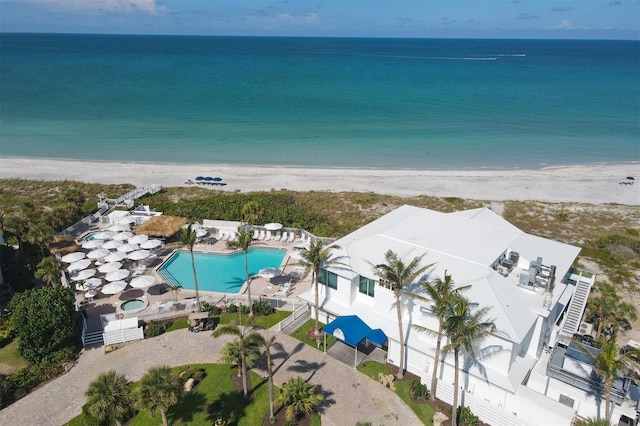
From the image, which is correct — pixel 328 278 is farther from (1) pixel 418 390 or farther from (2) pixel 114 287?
(2) pixel 114 287

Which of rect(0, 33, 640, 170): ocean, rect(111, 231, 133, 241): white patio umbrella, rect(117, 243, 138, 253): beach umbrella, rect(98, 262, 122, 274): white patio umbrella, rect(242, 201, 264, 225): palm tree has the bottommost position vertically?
rect(98, 262, 122, 274): white patio umbrella

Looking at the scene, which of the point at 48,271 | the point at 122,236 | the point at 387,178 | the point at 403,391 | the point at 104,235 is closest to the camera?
the point at 403,391

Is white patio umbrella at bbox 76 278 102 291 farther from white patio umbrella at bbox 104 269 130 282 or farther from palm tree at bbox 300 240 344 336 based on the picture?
palm tree at bbox 300 240 344 336

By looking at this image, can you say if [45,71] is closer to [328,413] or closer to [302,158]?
[302,158]

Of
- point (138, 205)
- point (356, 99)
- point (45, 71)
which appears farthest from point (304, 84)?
point (138, 205)

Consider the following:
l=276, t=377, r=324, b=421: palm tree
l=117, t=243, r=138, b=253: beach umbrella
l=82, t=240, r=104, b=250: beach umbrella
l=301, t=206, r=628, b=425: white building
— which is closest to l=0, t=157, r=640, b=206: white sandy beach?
l=82, t=240, r=104, b=250: beach umbrella

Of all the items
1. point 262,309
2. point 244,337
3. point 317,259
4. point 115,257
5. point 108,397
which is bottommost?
point 262,309

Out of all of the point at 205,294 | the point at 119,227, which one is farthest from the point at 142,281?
the point at 119,227
